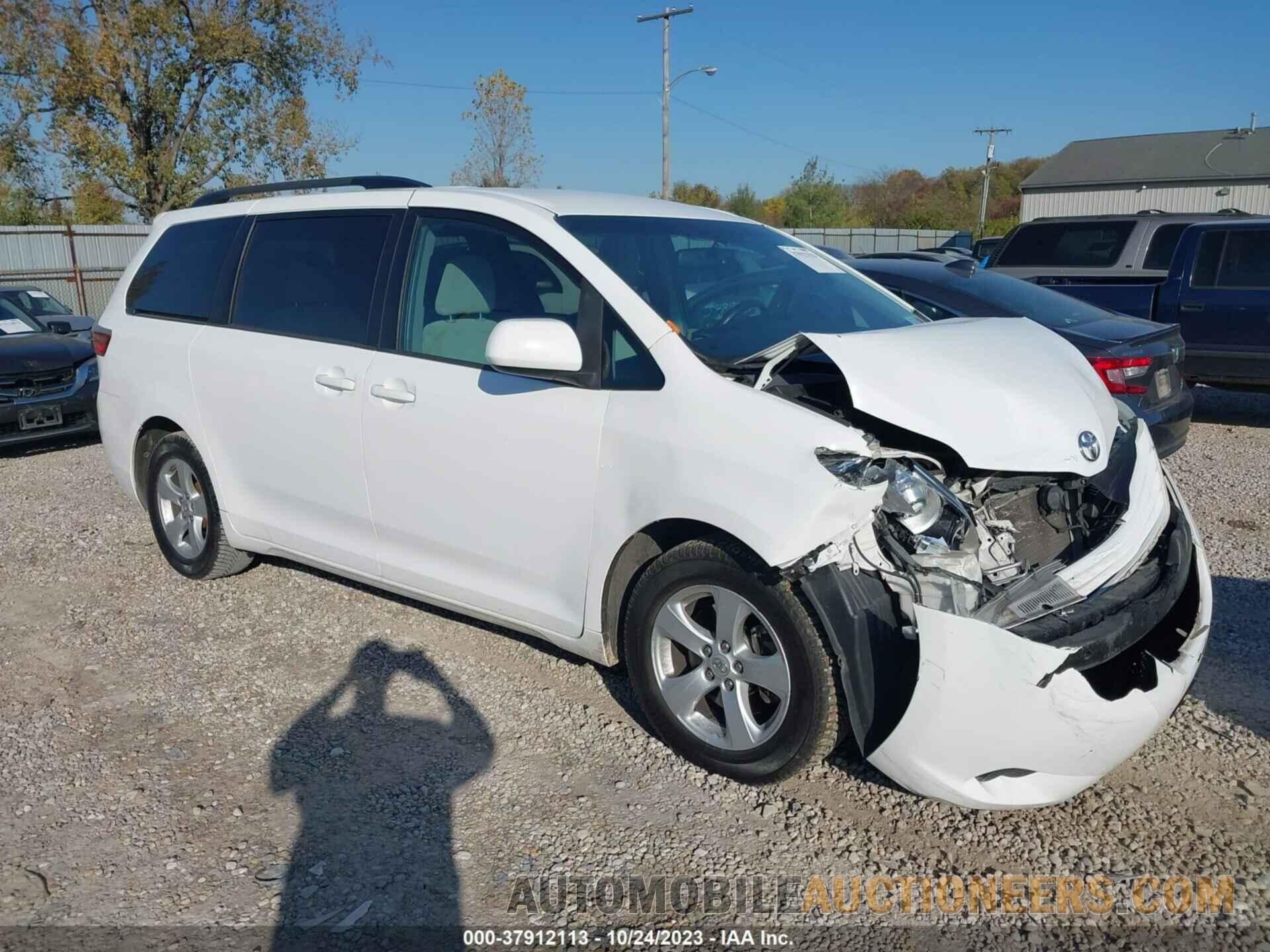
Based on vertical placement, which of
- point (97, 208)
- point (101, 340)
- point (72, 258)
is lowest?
point (101, 340)

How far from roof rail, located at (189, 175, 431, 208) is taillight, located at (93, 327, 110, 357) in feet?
2.79

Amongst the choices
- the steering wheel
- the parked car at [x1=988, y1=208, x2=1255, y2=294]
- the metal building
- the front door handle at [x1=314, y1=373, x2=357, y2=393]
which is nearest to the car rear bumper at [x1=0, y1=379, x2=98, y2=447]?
the front door handle at [x1=314, y1=373, x2=357, y2=393]

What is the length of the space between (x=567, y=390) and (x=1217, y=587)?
349 centimetres

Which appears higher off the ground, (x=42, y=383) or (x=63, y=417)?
(x=42, y=383)

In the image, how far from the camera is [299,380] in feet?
14.2

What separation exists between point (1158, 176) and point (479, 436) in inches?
2041

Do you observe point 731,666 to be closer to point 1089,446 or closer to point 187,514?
point 1089,446

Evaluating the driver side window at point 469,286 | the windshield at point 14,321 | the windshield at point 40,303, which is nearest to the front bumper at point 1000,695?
the driver side window at point 469,286

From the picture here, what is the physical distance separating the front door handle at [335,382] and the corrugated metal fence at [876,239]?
114 feet

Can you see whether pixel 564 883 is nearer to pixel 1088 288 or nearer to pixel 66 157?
pixel 1088 288

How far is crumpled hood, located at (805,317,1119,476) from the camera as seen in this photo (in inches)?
122

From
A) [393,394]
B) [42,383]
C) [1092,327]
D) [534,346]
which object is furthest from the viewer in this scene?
[42,383]

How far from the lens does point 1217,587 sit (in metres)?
4.95

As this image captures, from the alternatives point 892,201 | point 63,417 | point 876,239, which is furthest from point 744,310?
point 892,201
